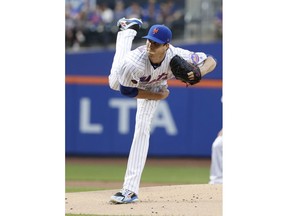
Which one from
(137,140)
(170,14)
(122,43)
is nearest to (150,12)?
(170,14)

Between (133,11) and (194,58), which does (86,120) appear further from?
(194,58)

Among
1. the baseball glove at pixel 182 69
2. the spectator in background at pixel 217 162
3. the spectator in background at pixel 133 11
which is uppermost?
the spectator in background at pixel 133 11

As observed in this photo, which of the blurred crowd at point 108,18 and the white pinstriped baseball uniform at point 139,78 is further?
the blurred crowd at point 108,18

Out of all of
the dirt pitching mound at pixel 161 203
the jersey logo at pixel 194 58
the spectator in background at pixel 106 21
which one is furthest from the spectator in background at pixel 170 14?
the jersey logo at pixel 194 58

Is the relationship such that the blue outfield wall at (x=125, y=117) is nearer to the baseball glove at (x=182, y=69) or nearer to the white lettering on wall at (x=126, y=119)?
the white lettering on wall at (x=126, y=119)

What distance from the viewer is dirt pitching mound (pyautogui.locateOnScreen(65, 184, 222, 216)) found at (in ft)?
17.6

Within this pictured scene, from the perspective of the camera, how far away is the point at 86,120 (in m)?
13.6

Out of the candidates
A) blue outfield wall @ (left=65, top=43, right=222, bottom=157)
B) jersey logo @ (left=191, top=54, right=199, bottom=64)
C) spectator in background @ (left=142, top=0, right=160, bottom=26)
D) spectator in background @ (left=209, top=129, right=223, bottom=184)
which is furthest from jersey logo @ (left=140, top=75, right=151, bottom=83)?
spectator in background @ (left=142, top=0, right=160, bottom=26)

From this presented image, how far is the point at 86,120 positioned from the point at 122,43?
7.65 meters

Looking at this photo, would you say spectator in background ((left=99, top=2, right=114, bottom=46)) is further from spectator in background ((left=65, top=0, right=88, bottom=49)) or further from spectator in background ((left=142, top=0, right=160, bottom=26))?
spectator in background ((left=142, top=0, right=160, bottom=26))

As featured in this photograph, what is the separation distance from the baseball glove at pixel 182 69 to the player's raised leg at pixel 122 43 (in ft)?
1.80

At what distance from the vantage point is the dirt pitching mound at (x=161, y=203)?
5.38 meters

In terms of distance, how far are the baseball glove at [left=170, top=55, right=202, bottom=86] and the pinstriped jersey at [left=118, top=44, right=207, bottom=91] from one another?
0.17 m
